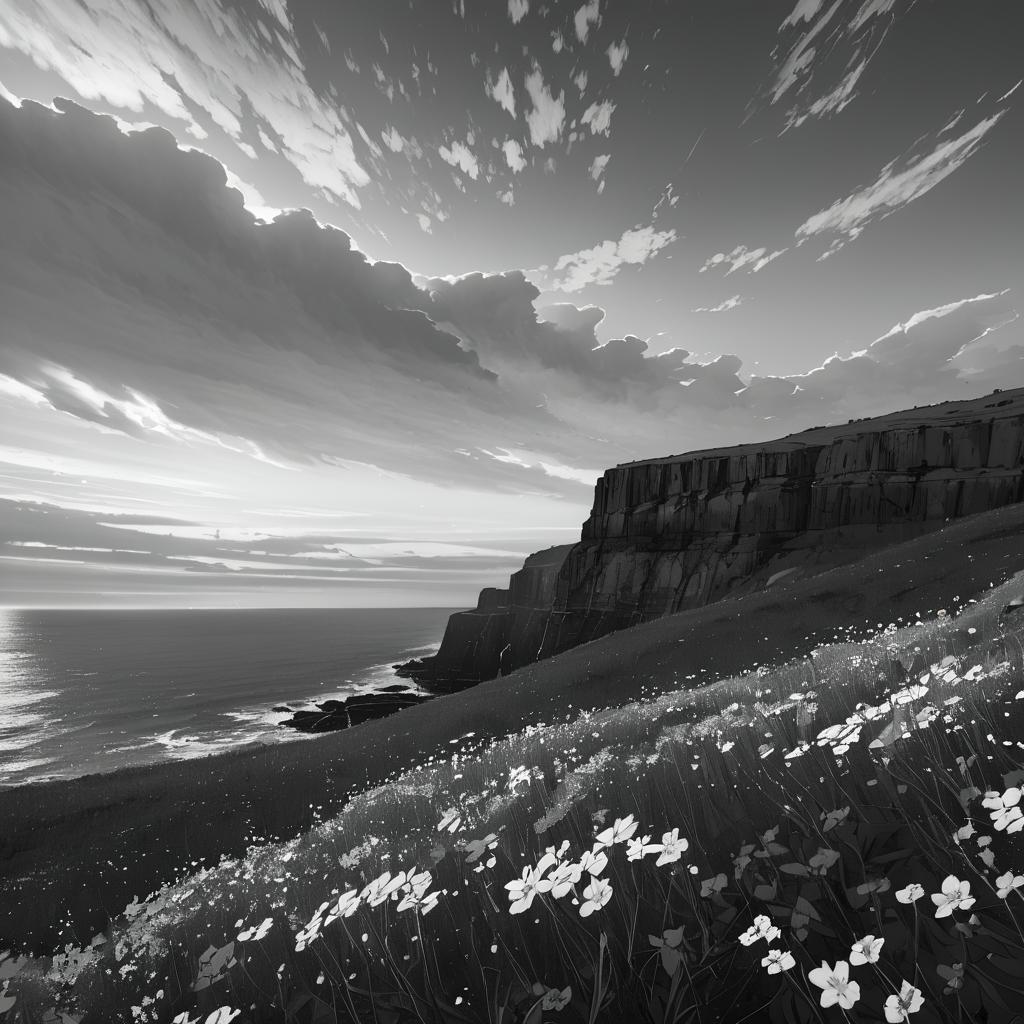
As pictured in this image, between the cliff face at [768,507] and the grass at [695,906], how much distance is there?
180ft

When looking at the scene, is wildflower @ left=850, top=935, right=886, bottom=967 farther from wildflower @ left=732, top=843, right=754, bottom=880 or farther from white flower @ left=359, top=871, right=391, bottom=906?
white flower @ left=359, top=871, right=391, bottom=906

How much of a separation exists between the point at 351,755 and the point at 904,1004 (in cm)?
2507

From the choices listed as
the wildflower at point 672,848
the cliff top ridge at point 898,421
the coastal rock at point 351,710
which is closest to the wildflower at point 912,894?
the wildflower at point 672,848

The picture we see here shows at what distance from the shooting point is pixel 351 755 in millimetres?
23141

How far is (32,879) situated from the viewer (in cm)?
1554

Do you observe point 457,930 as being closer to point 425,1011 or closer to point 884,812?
point 425,1011

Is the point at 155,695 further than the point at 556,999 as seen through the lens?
Yes

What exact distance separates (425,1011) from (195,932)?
4.54 metres

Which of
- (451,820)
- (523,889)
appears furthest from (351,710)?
(523,889)

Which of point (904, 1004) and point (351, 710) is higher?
point (904, 1004)

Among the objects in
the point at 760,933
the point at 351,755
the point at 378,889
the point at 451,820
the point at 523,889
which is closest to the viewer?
the point at 760,933

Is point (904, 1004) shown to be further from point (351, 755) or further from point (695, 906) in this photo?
point (351, 755)

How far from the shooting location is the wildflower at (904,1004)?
4.31 ft

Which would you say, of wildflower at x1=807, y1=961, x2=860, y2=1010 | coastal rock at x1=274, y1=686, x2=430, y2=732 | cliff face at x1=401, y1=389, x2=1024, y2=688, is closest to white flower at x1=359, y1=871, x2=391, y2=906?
wildflower at x1=807, y1=961, x2=860, y2=1010
